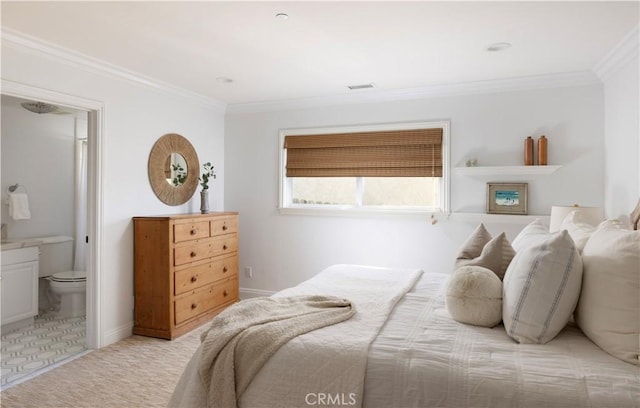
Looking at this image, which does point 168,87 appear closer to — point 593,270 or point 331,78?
point 331,78

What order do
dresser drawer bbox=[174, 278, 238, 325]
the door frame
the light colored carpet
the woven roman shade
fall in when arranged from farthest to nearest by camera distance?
1. the woven roman shade
2. dresser drawer bbox=[174, 278, 238, 325]
3. the door frame
4. the light colored carpet

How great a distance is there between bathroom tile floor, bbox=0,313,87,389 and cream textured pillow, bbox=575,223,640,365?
11.5 ft

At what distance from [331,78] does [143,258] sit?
2.42 m

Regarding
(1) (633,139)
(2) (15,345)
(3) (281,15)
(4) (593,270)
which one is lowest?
(2) (15,345)

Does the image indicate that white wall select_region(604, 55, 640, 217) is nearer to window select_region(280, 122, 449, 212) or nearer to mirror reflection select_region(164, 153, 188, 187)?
window select_region(280, 122, 449, 212)

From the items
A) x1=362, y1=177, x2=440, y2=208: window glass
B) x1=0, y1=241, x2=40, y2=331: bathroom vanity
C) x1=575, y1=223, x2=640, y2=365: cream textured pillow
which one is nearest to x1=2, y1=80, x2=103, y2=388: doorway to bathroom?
x1=0, y1=241, x2=40, y2=331: bathroom vanity


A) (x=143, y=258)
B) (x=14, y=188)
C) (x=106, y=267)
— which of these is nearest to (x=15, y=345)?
(x=106, y=267)

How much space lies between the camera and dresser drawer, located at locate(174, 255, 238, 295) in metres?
3.60

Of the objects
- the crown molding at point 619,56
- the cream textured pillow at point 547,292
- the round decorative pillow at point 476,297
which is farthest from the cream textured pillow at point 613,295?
the crown molding at point 619,56

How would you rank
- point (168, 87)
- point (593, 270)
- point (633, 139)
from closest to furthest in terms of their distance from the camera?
point (593, 270)
point (633, 139)
point (168, 87)

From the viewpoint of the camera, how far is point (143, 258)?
11.8 feet

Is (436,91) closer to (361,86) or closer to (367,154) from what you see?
(361,86)

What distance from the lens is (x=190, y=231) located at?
12.2ft

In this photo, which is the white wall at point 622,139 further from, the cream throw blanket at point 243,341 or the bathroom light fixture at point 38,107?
the bathroom light fixture at point 38,107
